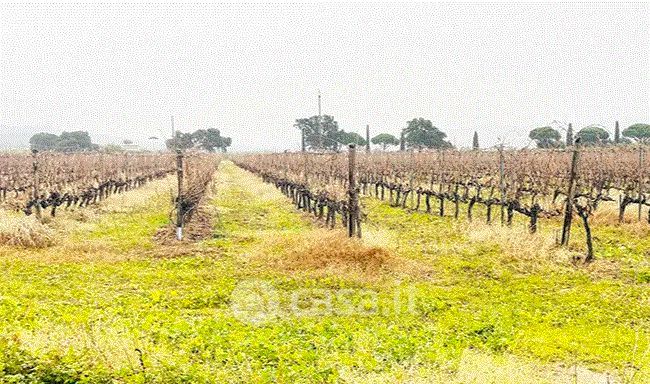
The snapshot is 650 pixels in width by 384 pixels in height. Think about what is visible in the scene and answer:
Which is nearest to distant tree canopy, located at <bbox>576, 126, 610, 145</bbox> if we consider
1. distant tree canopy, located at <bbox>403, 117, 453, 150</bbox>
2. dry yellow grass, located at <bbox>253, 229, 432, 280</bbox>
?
dry yellow grass, located at <bbox>253, 229, 432, 280</bbox>

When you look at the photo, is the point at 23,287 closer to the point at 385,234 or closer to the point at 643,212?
the point at 385,234

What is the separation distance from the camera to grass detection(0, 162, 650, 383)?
20.1 feet

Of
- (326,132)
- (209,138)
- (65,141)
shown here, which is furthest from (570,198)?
(209,138)

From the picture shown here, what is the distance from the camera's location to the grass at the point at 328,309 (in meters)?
6.13

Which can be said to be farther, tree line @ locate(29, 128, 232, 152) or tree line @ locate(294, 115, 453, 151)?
tree line @ locate(29, 128, 232, 152)

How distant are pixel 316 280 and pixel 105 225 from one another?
9821 mm

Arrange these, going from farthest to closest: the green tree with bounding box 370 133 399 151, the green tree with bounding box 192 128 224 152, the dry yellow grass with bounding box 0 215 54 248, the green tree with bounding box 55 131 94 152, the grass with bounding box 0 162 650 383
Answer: the green tree with bounding box 192 128 224 152 → the green tree with bounding box 370 133 399 151 → the green tree with bounding box 55 131 94 152 → the dry yellow grass with bounding box 0 215 54 248 → the grass with bounding box 0 162 650 383

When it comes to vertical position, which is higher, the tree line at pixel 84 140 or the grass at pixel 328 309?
the tree line at pixel 84 140

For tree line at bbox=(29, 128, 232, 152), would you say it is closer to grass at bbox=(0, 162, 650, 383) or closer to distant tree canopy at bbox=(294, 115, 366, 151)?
distant tree canopy at bbox=(294, 115, 366, 151)

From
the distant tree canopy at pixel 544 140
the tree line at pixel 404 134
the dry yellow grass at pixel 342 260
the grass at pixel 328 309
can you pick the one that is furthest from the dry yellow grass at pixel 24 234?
the tree line at pixel 404 134

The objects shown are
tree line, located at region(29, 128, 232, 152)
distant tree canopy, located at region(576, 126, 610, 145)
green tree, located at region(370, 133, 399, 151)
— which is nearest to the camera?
distant tree canopy, located at region(576, 126, 610, 145)

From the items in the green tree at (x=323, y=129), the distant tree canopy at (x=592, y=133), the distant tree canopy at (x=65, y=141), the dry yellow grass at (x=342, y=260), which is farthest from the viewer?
the distant tree canopy at (x=65, y=141)

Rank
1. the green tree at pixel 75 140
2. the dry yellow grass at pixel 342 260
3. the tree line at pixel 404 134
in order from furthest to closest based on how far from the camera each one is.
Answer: the green tree at pixel 75 140 < the tree line at pixel 404 134 < the dry yellow grass at pixel 342 260

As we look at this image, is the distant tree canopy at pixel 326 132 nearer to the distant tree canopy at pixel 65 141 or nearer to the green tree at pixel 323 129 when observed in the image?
the green tree at pixel 323 129
